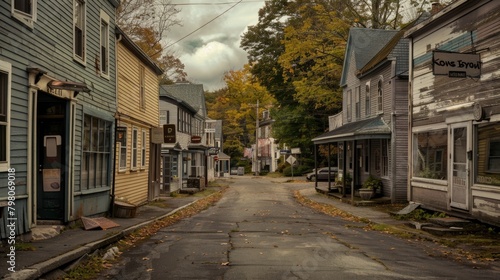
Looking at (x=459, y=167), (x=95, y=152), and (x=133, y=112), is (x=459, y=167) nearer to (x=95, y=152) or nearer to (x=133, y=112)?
(x=95, y=152)

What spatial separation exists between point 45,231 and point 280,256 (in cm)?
504

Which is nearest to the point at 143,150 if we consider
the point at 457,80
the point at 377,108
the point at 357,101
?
the point at 377,108

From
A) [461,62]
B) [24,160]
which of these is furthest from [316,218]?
[24,160]

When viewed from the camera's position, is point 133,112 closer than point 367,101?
Yes

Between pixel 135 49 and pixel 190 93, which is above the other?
pixel 190 93

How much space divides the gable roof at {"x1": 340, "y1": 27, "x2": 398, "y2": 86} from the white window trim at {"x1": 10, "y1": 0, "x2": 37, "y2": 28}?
71.6 ft

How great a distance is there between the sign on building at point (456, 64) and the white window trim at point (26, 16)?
9.84m

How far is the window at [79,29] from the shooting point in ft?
Result: 43.7

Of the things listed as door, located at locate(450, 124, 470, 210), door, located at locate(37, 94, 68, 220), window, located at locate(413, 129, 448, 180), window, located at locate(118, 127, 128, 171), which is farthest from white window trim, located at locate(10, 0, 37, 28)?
window, located at locate(413, 129, 448, 180)

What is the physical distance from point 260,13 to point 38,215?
43.4 metres

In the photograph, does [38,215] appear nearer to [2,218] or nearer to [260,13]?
[2,218]

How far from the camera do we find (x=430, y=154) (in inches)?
712

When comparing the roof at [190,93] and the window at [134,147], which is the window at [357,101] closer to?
the window at [134,147]

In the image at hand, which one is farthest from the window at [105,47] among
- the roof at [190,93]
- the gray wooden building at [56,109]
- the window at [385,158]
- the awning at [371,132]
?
the roof at [190,93]
